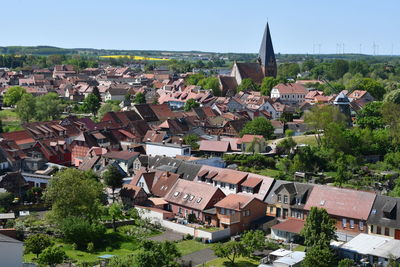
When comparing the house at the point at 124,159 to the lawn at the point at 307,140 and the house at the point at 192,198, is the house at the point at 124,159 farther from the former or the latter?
the lawn at the point at 307,140

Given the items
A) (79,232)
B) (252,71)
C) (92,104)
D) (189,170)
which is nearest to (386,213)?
(189,170)

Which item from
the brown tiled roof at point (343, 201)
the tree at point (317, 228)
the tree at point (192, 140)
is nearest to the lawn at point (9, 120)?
the tree at point (192, 140)

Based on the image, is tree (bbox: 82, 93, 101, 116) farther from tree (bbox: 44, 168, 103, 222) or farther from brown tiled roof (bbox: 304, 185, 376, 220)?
brown tiled roof (bbox: 304, 185, 376, 220)

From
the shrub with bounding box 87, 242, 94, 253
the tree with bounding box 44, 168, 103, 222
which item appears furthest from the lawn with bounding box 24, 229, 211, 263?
the tree with bounding box 44, 168, 103, 222

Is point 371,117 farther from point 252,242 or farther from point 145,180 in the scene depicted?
point 252,242

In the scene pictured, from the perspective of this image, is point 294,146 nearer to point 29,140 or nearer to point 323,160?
point 323,160

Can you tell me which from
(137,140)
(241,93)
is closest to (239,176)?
(137,140)
